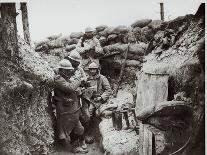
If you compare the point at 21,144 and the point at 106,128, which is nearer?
the point at 21,144

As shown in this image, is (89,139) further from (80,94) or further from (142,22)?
(142,22)

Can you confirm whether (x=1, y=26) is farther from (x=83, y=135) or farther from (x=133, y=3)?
(x=83, y=135)

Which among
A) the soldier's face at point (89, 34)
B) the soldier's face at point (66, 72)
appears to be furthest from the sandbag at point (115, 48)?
the soldier's face at point (66, 72)

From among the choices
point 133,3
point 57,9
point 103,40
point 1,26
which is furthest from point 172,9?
point 103,40

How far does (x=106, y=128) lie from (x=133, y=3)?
243cm

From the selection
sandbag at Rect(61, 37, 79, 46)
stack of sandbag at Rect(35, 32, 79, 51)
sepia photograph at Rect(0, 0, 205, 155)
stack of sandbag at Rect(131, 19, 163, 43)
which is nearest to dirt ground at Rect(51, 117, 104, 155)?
sepia photograph at Rect(0, 0, 205, 155)

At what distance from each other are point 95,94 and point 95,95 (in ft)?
0.07

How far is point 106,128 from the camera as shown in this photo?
5.73 metres

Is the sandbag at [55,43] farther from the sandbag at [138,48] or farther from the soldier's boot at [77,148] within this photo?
the soldier's boot at [77,148]

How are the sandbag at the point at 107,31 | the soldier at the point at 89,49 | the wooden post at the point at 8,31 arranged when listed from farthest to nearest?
the sandbag at the point at 107,31, the soldier at the point at 89,49, the wooden post at the point at 8,31

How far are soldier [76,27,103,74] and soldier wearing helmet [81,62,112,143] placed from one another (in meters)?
1.43

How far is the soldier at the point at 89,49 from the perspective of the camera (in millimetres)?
8295

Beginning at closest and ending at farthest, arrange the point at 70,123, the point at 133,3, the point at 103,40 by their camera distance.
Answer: the point at 133,3, the point at 70,123, the point at 103,40

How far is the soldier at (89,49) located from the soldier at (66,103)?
2689mm
